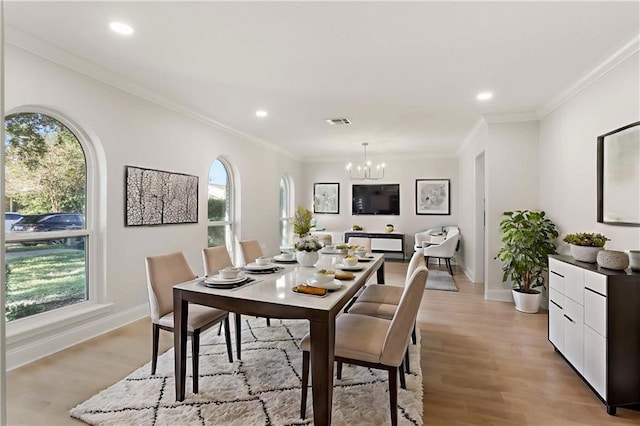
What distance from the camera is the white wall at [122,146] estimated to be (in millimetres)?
2727

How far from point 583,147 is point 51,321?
16.9ft

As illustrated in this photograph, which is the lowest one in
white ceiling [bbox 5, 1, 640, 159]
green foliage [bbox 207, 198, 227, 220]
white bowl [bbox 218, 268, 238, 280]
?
white bowl [bbox 218, 268, 238, 280]

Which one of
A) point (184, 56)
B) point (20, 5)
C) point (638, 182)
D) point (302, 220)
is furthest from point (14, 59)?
point (302, 220)

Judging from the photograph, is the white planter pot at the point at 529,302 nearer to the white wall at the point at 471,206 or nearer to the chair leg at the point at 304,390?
the white wall at the point at 471,206

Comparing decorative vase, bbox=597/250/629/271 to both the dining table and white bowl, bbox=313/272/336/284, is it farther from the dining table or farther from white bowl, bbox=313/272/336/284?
white bowl, bbox=313/272/336/284

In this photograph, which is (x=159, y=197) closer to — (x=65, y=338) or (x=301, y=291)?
(x=65, y=338)

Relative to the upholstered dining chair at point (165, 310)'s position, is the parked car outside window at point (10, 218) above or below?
above

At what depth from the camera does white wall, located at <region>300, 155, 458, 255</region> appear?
7.79 m

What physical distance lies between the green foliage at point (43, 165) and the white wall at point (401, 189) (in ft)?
19.3

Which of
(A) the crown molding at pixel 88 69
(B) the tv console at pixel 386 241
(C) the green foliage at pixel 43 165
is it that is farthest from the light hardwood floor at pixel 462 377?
(B) the tv console at pixel 386 241

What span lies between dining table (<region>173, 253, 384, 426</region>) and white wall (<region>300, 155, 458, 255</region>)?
19.3 ft

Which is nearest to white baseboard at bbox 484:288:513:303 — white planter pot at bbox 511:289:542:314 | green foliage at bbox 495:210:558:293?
green foliage at bbox 495:210:558:293

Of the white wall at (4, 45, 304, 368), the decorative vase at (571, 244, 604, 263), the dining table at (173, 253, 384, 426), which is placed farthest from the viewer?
the white wall at (4, 45, 304, 368)

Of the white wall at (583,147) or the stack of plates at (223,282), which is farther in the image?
the white wall at (583,147)
